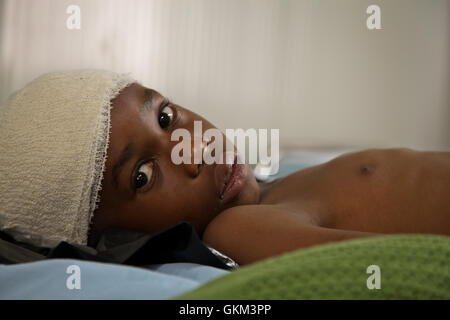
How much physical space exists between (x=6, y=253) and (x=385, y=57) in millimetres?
1293

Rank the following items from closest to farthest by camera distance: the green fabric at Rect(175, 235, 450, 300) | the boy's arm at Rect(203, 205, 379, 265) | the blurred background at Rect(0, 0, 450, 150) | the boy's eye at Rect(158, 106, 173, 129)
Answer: the green fabric at Rect(175, 235, 450, 300), the boy's arm at Rect(203, 205, 379, 265), the boy's eye at Rect(158, 106, 173, 129), the blurred background at Rect(0, 0, 450, 150)

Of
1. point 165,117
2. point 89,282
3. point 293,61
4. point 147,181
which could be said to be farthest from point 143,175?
point 293,61

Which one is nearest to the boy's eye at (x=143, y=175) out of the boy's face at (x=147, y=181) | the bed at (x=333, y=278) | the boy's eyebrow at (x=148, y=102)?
the boy's face at (x=147, y=181)

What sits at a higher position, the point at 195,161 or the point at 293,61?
the point at 293,61

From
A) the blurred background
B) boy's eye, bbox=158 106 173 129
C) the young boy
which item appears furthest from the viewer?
the blurred background

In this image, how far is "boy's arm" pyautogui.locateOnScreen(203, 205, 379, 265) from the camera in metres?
0.69

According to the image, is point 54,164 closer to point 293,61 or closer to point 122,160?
point 122,160

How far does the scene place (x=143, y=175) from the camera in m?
0.88

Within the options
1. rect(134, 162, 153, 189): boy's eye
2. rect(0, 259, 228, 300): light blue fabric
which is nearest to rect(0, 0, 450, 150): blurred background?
rect(134, 162, 153, 189): boy's eye

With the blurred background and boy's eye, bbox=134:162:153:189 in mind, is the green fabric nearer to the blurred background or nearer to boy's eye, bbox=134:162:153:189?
boy's eye, bbox=134:162:153:189

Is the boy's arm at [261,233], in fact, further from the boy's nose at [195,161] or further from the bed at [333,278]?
the bed at [333,278]

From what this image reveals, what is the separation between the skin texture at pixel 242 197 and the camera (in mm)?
823

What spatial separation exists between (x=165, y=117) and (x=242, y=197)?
21 cm

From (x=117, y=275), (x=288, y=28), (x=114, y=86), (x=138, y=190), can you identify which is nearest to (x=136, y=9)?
(x=288, y=28)
